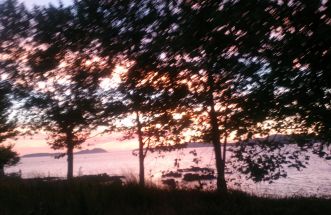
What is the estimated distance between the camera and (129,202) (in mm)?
12211

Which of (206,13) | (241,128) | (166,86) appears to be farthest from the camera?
(241,128)

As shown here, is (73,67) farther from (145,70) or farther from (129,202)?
(129,202)

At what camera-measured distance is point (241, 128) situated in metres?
5.67

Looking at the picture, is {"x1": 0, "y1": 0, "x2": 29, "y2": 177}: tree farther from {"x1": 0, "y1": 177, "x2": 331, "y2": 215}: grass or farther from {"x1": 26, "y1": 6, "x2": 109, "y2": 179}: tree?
{"x1": 0, "y1": 177, "x2": 331, "y2": 215}: grass

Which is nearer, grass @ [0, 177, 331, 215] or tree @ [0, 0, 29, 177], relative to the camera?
tree @ [0, 0, 29, 177]

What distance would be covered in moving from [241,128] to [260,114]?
0.80 m

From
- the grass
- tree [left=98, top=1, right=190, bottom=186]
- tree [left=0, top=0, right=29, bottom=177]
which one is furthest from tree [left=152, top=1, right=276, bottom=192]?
the grass

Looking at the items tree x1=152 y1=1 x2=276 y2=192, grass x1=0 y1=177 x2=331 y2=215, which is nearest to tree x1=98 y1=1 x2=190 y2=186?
tree x1=152 y1=1 x2=276 y2=192

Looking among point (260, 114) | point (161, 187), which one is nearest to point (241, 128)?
point (260, 114)

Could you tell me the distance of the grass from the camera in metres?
10.9

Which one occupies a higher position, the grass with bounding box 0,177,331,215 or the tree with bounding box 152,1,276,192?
the tree with bounding box 152,1,276,192

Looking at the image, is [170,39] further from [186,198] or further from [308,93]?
[186,198]

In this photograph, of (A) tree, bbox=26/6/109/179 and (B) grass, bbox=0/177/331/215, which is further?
(B) grass, bbox=0/177/331/215

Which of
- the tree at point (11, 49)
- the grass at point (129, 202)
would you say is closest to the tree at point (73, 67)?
the tree at point (11, 49)
